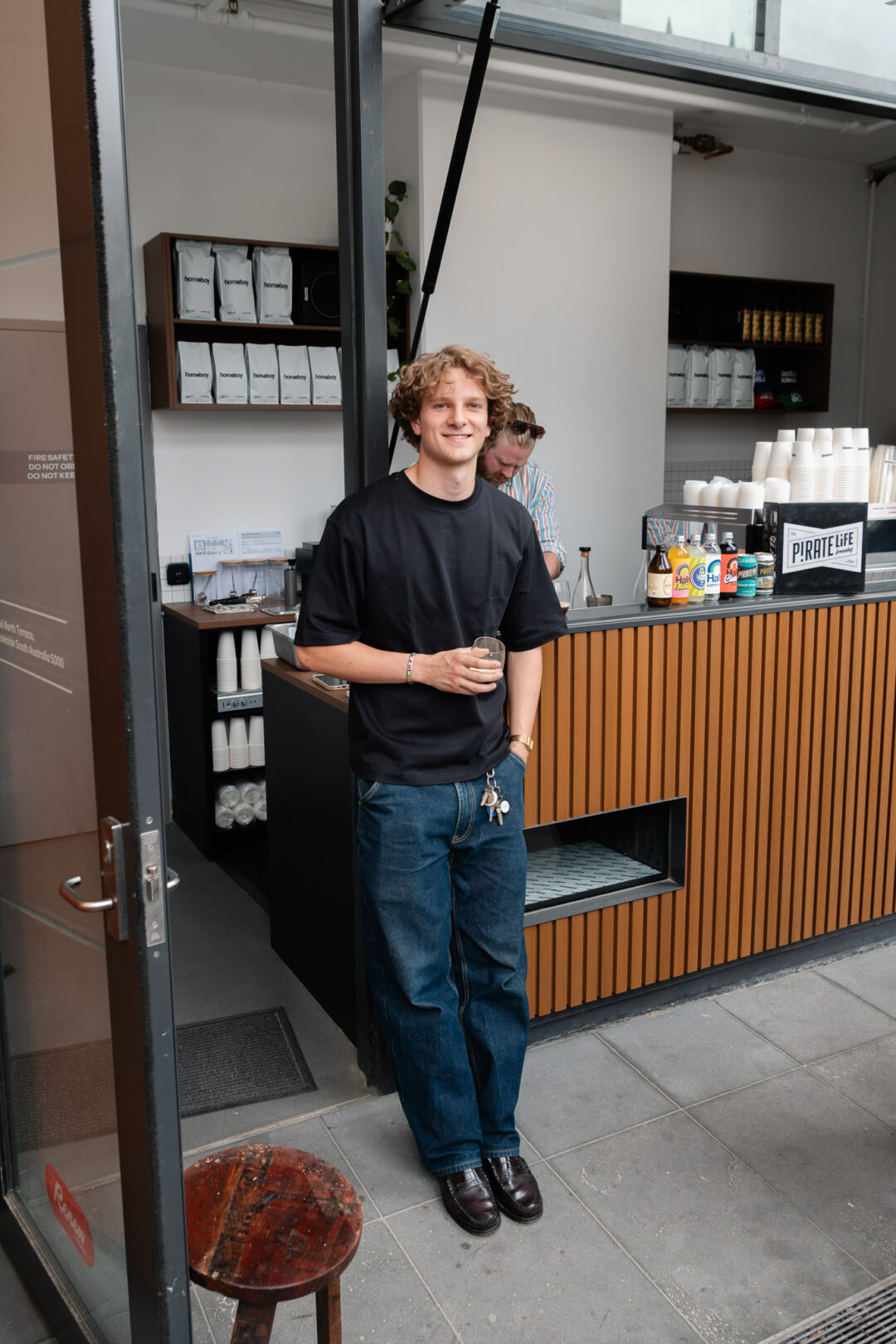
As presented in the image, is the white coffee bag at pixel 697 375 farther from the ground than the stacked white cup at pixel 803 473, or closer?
farther from the ground

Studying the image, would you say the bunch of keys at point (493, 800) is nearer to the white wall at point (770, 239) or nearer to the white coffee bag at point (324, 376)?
the white coffee bag at point (324, 376)

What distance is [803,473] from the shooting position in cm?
337

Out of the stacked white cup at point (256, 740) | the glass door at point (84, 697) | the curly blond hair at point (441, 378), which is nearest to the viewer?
the glass door at point (84, 697)

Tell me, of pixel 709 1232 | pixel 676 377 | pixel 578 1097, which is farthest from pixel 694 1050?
pixel 676 377

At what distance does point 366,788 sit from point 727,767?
136cm

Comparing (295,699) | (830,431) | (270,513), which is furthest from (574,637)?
(270,513)

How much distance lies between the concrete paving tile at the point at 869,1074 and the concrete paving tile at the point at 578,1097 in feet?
1.61

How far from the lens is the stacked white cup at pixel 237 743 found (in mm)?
4590

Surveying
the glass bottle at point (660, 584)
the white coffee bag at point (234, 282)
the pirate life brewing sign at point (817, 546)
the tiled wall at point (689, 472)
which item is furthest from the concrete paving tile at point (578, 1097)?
the tiled wall at point (689, 472)

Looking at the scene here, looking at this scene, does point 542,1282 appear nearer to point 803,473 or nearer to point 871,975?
point 871,975

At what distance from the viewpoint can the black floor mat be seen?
168cm

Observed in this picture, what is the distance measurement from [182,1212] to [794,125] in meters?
6.10

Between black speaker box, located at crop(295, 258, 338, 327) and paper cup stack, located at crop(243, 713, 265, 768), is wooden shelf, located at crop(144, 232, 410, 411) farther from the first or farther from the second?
paper cup stack, located at crop(243, 713, 265, 768)

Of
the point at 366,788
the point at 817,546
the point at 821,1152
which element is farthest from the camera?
the point at 817,546
